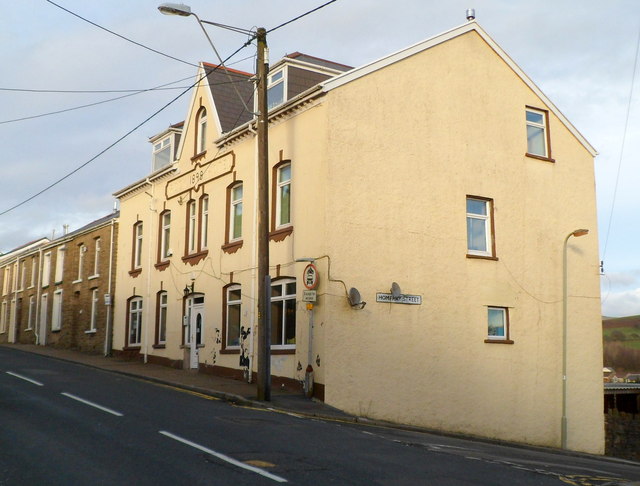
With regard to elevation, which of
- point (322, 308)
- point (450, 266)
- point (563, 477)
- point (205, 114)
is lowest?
point (563, 477)

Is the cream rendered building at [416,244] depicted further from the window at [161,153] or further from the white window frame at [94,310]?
the white window frame at [94,310]

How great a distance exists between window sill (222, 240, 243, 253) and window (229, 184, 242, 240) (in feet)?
1.00

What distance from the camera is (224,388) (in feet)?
64.2

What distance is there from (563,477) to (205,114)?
1954 cm

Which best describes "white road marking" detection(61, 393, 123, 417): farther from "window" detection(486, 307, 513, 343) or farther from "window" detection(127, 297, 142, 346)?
"window" detection(127, 297, 142, 346)

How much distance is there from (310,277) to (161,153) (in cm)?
1530

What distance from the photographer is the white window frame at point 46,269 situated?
4209 cm

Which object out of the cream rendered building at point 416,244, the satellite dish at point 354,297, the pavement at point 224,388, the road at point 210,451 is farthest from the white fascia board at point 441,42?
the road at point 210,451

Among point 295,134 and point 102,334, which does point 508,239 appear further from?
point 102,334

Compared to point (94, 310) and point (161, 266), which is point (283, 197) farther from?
point (94, 310)

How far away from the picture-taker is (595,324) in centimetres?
2367

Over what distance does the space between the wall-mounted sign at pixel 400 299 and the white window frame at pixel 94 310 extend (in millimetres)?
20042

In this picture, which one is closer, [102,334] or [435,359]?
[435,359]

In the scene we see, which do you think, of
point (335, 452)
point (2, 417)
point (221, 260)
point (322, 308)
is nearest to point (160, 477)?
point (335, 452)
